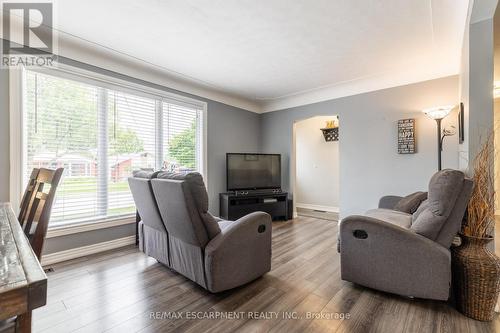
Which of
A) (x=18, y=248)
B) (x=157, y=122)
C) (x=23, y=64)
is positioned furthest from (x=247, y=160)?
(x=18, y=248)

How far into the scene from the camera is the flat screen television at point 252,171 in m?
4.39

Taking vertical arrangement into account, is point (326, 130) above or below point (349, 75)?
below

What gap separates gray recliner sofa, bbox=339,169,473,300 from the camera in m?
1.68

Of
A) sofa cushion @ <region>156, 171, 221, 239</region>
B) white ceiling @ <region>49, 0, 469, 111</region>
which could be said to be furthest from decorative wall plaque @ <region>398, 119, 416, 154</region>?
sofa cushion @ <region>156, 171, 221, 239</region>

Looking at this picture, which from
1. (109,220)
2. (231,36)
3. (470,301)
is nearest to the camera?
(470,301)

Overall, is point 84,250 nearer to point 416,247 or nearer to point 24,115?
point 24,115

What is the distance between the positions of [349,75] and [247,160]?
228cm

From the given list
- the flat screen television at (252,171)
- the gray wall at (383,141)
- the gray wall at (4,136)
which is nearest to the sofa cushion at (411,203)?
the gray wall at (383,141)

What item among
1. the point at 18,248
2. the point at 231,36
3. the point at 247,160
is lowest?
the point at 18,248

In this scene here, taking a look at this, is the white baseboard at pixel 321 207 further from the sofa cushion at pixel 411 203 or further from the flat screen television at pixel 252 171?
the sofa cushion at pixel 411 203

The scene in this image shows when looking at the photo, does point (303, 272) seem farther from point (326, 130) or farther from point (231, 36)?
point (326, 130)

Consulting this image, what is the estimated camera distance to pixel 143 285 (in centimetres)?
210

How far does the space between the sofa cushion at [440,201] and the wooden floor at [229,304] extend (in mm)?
590

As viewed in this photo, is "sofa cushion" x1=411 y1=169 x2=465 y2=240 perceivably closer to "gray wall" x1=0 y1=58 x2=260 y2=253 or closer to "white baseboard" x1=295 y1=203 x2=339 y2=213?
"gray wall" x1=0 y1=58 x2=260 y2=253
